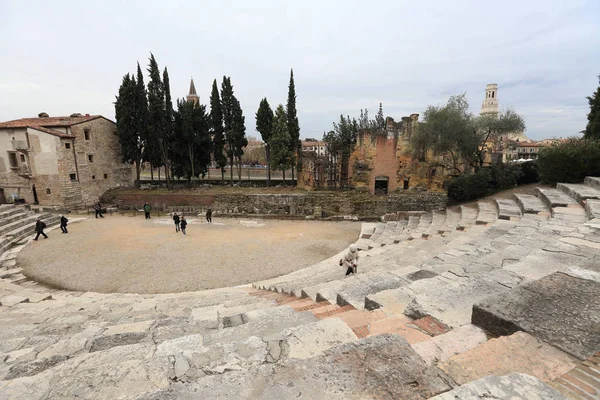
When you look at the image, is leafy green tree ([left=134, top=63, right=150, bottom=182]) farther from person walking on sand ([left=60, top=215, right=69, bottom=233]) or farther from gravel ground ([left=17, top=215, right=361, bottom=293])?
person walking on sand ([left=60, top=215, right=69, bottom=233])

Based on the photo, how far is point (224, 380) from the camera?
1851mm

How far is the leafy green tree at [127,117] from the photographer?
26.3 metres

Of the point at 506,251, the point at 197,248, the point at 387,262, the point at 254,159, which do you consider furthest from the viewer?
the point at 254,159

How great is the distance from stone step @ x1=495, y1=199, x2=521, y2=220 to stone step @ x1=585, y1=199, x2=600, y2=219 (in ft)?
6.31

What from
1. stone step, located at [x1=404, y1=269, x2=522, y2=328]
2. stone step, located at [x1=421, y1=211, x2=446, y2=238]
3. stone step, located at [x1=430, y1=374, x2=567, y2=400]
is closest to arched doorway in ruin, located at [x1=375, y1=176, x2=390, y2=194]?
stone step, located at [x1=421, y1=211, x2=446, y2=238]

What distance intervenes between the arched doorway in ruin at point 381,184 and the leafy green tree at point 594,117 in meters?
12.8

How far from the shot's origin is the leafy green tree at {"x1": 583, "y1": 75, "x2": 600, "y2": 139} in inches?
713

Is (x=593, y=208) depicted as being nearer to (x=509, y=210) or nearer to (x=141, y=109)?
(x=509, y=210)

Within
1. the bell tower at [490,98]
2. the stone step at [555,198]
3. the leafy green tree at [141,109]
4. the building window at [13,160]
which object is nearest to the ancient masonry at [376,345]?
the stone step at [555,198]

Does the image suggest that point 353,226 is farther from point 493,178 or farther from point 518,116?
point 518,116

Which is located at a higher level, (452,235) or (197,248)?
(452,235)

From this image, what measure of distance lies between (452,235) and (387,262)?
136 inches

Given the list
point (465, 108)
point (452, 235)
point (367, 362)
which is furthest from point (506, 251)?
point (465, 108)

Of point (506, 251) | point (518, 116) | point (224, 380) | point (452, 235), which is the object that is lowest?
point (452, 235)
